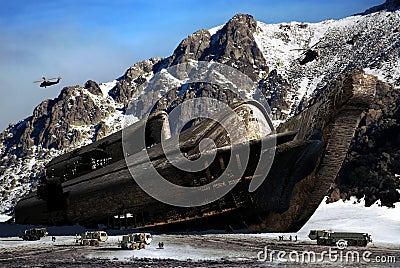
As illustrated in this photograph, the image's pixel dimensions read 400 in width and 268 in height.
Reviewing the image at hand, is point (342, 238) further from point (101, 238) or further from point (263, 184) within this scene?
point (101, 238)

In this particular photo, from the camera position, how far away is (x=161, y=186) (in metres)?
21.8

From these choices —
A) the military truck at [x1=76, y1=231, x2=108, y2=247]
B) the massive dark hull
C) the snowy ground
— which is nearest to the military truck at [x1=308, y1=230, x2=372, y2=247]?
the snowy ground

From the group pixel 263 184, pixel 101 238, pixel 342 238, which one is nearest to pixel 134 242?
pixel 101 238

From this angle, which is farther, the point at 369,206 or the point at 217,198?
the point at 369,206

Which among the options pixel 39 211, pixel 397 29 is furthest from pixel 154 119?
pixel 397 29

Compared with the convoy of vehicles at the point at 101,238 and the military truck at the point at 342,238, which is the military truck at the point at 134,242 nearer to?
the convoy of vehicles at the point at 101,238

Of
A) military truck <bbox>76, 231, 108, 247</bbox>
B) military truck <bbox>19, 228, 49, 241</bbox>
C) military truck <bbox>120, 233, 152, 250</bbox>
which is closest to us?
military truck <bbox>120, 233, 152, 250</bbox>

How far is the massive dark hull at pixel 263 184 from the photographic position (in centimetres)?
1978

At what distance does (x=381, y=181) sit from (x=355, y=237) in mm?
39960

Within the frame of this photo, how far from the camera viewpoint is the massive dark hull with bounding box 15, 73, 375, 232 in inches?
779

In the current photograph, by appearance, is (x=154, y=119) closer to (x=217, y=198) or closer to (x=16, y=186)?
(x=217, y=198)

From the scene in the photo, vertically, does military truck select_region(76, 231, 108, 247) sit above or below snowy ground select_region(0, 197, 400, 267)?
above

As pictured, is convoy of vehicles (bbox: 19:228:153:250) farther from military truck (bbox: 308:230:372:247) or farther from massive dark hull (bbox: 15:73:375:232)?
military truck (bbox: 308:230:372:247)

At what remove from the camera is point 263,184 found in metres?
20.7
